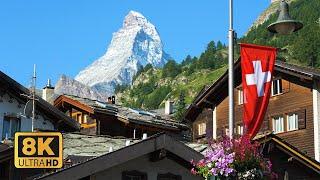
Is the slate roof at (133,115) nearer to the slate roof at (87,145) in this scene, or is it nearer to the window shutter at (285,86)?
the window shutter at (285,86)

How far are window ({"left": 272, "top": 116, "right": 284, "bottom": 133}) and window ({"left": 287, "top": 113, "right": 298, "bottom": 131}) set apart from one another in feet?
2.03

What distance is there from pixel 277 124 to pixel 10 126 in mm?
15921

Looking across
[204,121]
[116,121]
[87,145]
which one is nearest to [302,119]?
[204,121]

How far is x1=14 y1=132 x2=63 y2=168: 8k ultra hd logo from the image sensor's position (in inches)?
706

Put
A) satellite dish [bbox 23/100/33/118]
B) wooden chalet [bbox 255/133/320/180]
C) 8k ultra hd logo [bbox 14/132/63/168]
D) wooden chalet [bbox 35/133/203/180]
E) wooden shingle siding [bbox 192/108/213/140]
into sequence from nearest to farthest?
8k ultra hd logo [bbox 14/132/63/168], wooden chalet [bbox 35/133/203/180], satellite dish [bbox 23/100/33/118], wooden chalet [bbox 255/133/320/180], wooden shingle siding [bbox 192/108/213/140]

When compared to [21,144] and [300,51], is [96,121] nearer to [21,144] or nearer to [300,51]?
[21,144]

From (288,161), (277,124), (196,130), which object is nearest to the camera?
(288,161)

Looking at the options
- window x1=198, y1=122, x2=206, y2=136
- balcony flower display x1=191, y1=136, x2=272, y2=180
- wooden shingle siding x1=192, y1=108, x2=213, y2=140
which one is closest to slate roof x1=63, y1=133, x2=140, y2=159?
balcony flower display x1=191, y1=136, x2=272, y2=180

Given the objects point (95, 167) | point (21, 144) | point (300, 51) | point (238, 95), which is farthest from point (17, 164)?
point (300, 51)

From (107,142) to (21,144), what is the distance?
19.7ft

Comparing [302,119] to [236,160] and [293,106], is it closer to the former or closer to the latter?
[293,106]

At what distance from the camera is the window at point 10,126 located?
3403 centimetres

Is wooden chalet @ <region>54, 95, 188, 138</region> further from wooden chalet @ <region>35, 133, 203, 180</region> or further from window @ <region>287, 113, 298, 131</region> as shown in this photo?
wooden chalet @ <region>35, 133, 203, 180</region>

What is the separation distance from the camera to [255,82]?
15.4 meters
